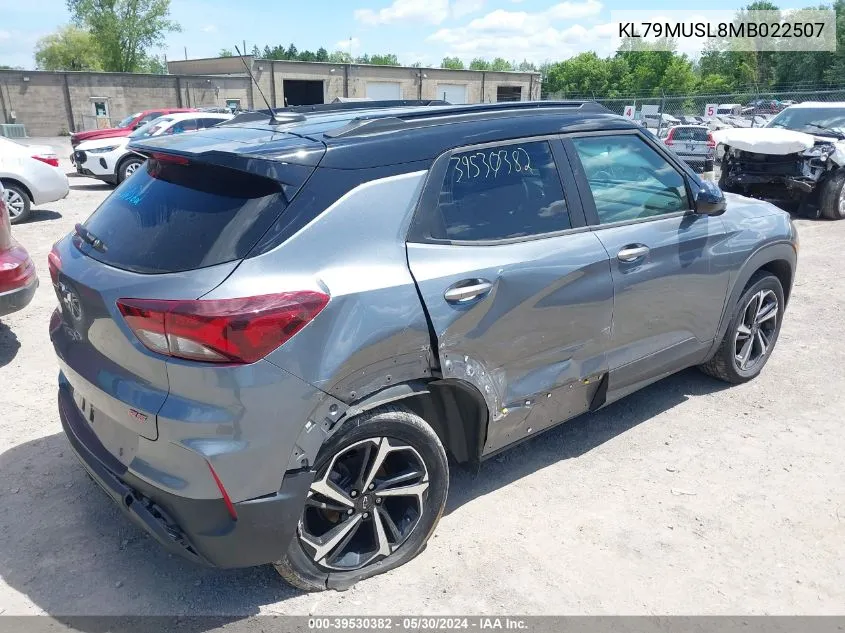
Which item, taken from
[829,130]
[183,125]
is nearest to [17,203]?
[183,125]

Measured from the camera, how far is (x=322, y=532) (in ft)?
9.02

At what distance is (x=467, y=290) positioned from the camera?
2783mm

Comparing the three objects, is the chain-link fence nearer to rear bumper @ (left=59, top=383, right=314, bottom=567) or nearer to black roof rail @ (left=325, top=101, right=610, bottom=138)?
black roof rail @ (left=325, top=101, right=610, bottom=138)

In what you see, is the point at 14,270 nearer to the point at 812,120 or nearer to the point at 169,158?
the point at 169,158

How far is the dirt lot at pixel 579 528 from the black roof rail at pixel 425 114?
6.01ft

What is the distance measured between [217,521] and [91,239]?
1325 millimetres

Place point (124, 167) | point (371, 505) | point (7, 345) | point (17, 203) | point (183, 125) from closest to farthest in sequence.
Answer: point (371, 505) → point (7, 345) → point (17, 203) → point (124, 167) → point (183, 125)

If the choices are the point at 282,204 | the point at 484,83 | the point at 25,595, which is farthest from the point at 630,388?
the point at 484,83

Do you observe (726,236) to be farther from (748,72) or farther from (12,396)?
(748,72)

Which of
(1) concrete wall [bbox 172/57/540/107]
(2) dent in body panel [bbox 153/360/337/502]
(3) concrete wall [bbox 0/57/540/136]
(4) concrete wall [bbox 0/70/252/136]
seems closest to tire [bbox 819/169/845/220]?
(2) dent in body panel [bbox 153/360/337/502]

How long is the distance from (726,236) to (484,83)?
5638 cm

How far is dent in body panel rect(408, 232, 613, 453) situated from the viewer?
2758mm

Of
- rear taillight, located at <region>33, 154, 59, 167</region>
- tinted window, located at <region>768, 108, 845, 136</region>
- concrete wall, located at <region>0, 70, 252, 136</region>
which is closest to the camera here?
rear taillight, located at <region>33, 154, 59, 167</region>

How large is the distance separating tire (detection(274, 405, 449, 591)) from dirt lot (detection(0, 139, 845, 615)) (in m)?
0.11
